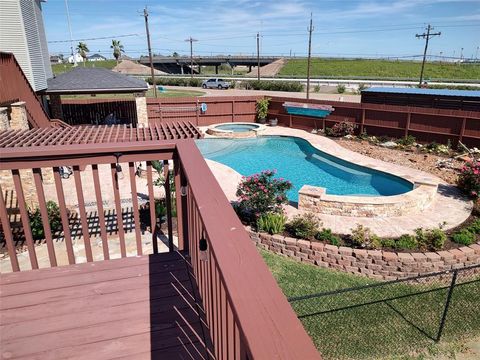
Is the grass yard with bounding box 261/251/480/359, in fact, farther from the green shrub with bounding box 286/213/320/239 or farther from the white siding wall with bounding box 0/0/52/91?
the white siding wall with bounding box 0/0/52/91

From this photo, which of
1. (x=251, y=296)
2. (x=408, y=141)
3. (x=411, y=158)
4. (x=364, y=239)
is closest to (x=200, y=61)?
(x=408, y=141)

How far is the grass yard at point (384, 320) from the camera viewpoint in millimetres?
5324

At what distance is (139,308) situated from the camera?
8.73 feet

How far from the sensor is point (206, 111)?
2270 centimetres

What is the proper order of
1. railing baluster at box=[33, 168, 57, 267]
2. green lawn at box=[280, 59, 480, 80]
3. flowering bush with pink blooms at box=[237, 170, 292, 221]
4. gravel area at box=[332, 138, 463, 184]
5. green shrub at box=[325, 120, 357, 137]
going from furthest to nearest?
green lawn at box=[280, 59, 480, 80], green shrub at box=[325, 120, 357, 137], gravel area at box=[332, 138, 463, 184], flowering bush with pink blooms at box=[237, 170, 292, 221], railing baluster at box=[33, 168, 57, 267]

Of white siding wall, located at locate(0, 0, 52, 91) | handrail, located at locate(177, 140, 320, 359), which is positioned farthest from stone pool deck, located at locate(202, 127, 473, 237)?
white siding wall, located at locate(0, 0, 52, 91)

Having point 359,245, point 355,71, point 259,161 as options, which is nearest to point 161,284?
point 359,245

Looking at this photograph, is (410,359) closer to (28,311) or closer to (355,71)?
(28,311)

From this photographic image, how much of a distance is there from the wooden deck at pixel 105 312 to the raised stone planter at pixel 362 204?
705 cm

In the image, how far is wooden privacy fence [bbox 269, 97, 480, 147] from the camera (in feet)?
49.3

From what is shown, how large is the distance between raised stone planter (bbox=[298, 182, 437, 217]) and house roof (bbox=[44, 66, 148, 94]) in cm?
1203

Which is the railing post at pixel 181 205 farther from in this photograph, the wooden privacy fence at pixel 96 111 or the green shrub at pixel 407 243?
the wooden privacy fence at pixel 96 111

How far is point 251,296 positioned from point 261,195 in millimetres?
7621

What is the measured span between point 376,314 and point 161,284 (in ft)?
14.6
